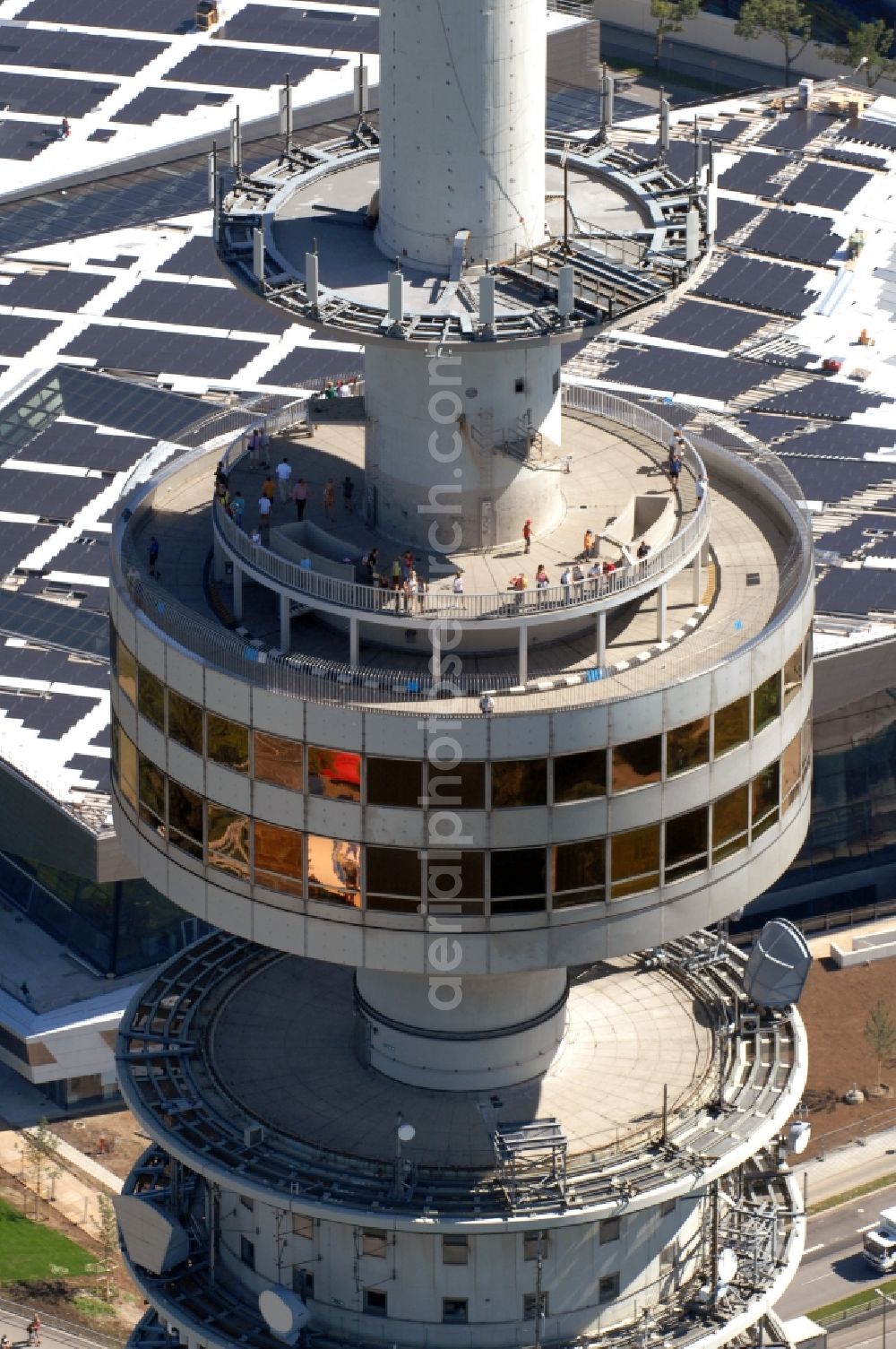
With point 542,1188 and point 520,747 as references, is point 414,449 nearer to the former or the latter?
point 520,747

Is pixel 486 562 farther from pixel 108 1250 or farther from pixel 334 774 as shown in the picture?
pixel 108 1250

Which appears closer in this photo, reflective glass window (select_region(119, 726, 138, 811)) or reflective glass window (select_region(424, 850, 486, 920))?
reflective glass window (select_region(424, 850, 486, 920))

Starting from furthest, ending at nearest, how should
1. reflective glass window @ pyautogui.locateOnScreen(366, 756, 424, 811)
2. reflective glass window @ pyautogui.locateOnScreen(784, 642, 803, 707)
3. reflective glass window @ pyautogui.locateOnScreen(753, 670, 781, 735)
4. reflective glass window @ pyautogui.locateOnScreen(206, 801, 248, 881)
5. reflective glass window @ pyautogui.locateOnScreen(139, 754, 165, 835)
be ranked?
reflective glass window @ pyautogui.locateOnScreen(139, 754, 165, 835), reflective glass window @ pyautogui.locateOnScreen(784, 642, 803, 707), reflective glass window @ pyautogui.locateOnScreen(753, 670, 781, 735), reflective glass window @ pyautogui.locateOnScreen(206, 801, 248, 881), reflective glass window @ pyautogui.locateOnScreen(366, 756, 424, 811)

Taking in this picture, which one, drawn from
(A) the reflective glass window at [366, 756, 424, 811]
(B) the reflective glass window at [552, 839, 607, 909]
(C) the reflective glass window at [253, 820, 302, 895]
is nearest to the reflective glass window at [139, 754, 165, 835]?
(C) the reflective glass window at [253, 820, 302, 895]

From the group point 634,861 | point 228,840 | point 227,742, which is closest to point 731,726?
point 634,861

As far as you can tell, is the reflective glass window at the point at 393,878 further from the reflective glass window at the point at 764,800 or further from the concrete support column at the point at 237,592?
the reflective glass window at the point at 764,800

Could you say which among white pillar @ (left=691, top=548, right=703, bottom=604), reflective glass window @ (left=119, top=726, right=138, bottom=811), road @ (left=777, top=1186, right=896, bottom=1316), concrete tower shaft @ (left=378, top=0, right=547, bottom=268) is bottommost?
road @ (left=777, top=1186, right=896, bottom=1316)

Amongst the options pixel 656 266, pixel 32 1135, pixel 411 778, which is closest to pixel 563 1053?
pixel 411 778

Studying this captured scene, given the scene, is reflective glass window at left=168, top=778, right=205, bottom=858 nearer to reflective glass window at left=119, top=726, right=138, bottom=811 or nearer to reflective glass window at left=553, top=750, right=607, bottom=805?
reflective glass window at left=119, top=726, right=138, bottom=811
